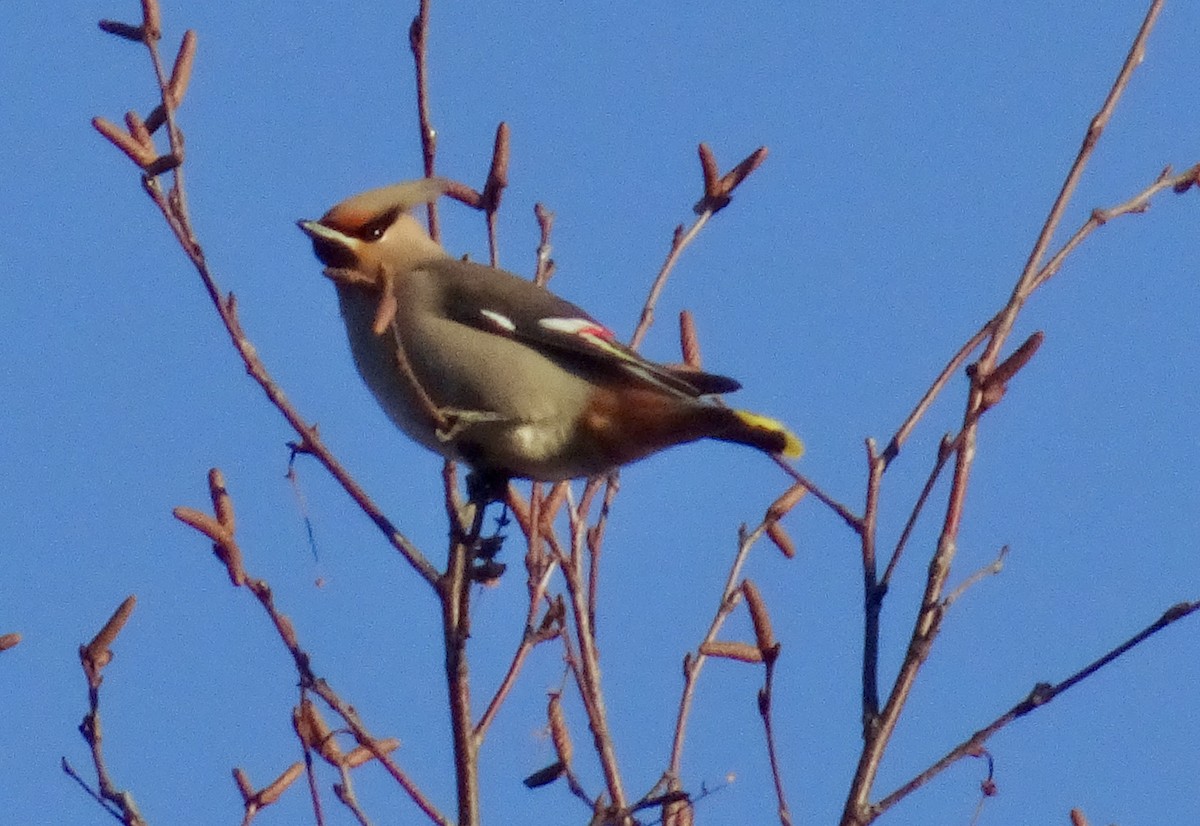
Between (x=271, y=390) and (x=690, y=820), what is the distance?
813 mm

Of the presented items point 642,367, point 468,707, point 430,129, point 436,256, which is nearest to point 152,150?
point 430,129

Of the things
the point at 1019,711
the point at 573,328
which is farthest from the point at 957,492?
the point at 573,328

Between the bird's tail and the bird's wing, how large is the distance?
9.2 inches

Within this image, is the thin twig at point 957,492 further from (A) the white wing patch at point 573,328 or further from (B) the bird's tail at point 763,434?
(A) the white wing patch at point 573,328

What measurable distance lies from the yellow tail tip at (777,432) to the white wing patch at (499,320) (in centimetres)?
49

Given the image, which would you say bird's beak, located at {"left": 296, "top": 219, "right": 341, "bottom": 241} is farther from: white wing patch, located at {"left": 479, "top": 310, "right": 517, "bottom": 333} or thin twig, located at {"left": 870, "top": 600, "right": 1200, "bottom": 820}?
thin twig, located at {"left": 870, "top": 600, "right": 1200, "bottom": 820}

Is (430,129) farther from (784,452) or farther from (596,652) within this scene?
(784,452)

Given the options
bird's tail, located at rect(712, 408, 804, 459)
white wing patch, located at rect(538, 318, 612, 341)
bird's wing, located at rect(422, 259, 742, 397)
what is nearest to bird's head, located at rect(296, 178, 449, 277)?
bird's wing, located at rect(422, 259, 742, 397)

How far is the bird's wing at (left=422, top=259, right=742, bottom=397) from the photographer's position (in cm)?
338

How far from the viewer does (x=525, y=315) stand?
344 cm

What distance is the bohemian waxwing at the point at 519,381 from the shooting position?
3.20 m

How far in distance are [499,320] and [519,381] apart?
0.54 feet

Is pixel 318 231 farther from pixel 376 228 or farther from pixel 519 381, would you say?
pixel 519 381

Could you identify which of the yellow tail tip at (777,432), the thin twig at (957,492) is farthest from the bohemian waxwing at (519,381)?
the thin twig at (957,492)
